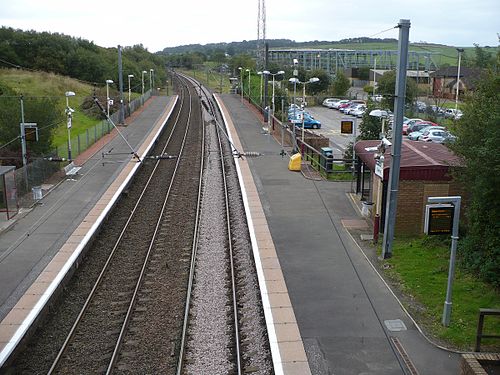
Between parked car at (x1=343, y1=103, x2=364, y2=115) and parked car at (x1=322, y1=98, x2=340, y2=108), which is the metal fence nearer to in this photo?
parked car at (x1=343, y1=103, x2=364, y2=115)

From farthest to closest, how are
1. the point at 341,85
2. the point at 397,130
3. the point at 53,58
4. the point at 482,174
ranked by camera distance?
the point at 53,58
the point at 341,85
the point at 397,130
the point at 482,174

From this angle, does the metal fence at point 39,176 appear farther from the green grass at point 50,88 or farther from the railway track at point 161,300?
the green grass at point 50,88

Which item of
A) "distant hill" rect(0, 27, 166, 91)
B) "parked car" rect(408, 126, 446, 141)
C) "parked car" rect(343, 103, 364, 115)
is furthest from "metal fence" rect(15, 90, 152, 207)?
"distant hill" rect(0, 27, 166, 91)

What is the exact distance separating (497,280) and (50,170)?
19227 millimetres

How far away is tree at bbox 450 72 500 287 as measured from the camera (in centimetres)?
1262

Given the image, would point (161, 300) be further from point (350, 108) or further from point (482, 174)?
point (350, 108)

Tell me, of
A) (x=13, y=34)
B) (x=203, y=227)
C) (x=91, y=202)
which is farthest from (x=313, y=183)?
(x=13, y=34)

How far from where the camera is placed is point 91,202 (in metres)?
21.0

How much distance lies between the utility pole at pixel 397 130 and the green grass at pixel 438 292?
0.63m

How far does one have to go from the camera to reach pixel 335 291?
12828 millimetres

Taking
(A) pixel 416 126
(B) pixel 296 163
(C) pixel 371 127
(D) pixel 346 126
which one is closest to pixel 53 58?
(A) pixel 416 126

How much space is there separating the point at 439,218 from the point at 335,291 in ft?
9.46

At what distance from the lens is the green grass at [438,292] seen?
427 inches

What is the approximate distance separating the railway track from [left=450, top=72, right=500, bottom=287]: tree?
5285mm
